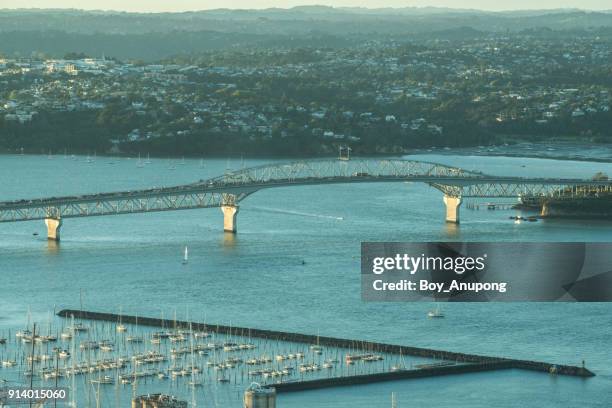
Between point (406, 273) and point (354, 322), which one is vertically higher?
point (406, 273)

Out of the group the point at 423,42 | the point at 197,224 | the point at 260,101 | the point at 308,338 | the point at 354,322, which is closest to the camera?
the point at 308,338

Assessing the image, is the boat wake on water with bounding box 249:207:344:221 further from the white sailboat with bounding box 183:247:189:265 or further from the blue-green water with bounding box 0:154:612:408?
the white sailboat with bounding box 183:247:189:265

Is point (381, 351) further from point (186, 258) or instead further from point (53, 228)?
point (53, 228)

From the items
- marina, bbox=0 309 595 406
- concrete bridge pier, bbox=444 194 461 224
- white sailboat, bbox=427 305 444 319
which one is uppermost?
marina, bbox=0 309 595 406

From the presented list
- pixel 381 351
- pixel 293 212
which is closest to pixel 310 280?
pixel 381 351

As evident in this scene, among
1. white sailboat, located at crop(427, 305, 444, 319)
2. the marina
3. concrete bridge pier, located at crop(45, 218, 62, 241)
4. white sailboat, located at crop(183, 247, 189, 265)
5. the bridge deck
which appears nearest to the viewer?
the marina

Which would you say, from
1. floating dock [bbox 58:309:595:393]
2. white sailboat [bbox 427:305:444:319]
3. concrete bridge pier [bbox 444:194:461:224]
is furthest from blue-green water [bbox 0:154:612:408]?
concrete bridge pier [bbox 444:194:461:224]

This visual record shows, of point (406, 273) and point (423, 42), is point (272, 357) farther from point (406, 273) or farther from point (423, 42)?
point (423, 42)

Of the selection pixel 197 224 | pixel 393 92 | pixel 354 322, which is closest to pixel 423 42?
pixel 393 92
